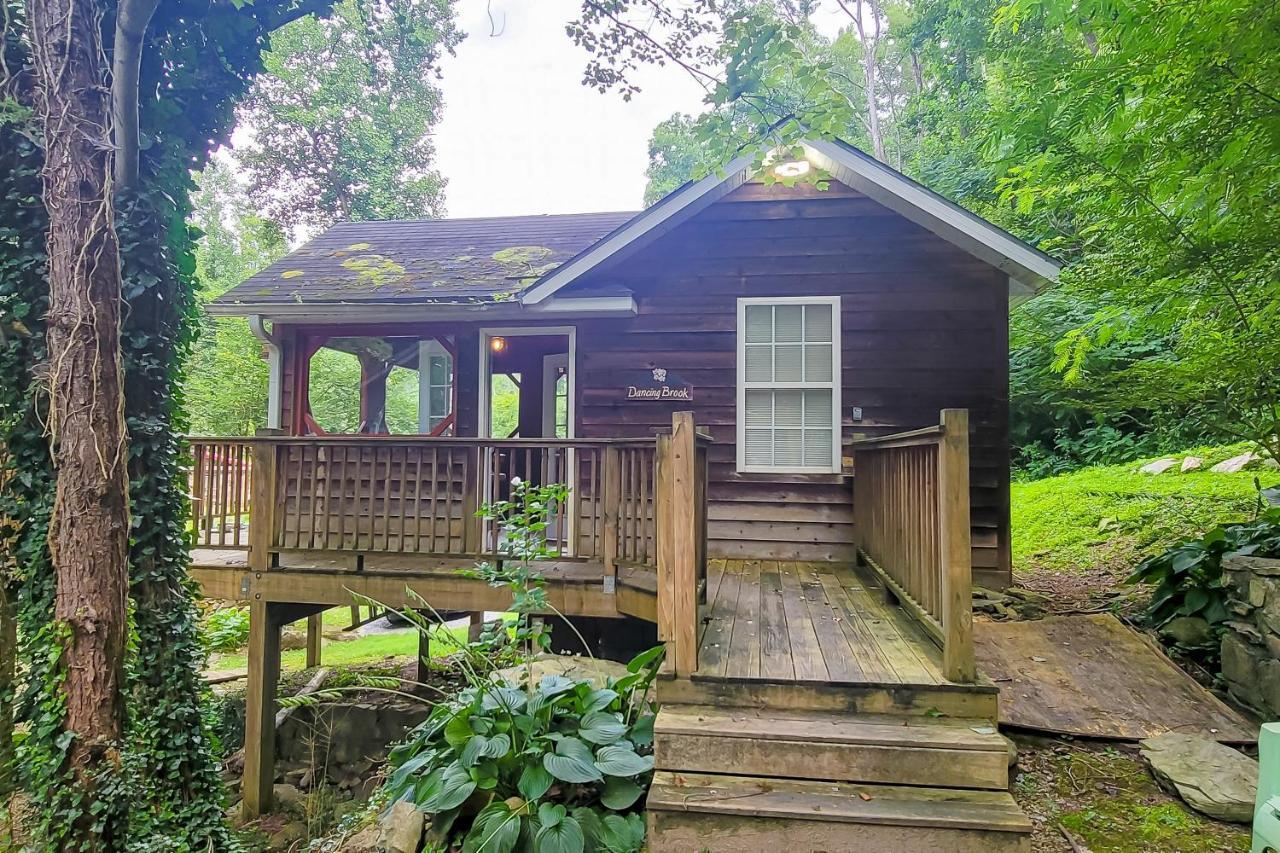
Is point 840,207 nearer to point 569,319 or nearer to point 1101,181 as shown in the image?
point 1101,181

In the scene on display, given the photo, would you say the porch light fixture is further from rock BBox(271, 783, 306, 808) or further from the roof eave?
rock BBox(271, 783, 306, 808)

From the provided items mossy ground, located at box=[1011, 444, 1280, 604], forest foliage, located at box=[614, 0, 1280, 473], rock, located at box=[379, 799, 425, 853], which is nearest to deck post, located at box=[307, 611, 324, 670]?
rock, located at box=[379, 799, 425, 853]

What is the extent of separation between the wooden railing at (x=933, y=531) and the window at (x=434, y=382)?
214 inches

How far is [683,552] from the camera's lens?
2840 mm

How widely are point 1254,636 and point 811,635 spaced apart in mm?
2421

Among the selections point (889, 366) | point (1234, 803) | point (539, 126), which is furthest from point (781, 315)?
point (539, 126)

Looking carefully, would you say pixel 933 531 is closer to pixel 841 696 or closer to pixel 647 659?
pixel 841 696

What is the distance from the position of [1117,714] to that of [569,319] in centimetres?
520

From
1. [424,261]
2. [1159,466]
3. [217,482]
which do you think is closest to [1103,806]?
[217,482]

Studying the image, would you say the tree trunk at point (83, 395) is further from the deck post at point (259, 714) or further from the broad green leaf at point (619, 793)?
the broad green leaf at point (619, 793)

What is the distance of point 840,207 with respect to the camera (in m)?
5.84

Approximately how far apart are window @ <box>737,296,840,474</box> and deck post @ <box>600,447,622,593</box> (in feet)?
6.57

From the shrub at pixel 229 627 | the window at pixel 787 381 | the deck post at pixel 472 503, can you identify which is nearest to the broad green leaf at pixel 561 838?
the deck post at pixel 472 503

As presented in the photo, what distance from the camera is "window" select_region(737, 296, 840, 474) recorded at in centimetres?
586
